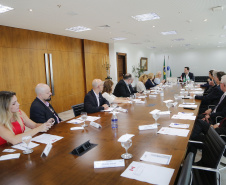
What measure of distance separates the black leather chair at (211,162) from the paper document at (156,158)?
32 centimetres

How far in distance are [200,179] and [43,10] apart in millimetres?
4379

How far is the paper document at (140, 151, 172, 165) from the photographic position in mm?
1554

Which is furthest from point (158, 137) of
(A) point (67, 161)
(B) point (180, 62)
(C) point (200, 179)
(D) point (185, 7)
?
(B) point (180, 62)

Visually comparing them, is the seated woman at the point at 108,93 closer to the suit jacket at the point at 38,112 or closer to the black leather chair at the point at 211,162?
the suit jacket at the point at 38,112

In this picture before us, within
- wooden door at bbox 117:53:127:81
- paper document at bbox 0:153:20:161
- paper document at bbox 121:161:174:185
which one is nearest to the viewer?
paper document at bbox 121:161:174:185

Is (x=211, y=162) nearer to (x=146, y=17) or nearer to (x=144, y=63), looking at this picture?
(x=146, y=17)

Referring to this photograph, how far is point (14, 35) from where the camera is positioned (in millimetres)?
5852

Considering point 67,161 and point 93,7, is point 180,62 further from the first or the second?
point 67,161

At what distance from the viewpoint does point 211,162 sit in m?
1.77

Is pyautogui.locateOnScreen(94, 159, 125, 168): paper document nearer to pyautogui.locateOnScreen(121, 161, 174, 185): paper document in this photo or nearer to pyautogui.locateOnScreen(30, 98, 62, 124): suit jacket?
pyautogui.locateOnScreen(121, 161, 174, 185): paper document

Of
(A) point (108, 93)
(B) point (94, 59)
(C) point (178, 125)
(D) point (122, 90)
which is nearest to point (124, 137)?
(C) point (178, 125)

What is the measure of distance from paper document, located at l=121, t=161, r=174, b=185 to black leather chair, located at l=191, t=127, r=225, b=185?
493 mm

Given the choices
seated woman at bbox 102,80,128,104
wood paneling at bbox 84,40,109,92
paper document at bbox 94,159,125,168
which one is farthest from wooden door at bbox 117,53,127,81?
paper document at bbox 94,159,125,168

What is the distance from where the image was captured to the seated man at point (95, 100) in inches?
137
